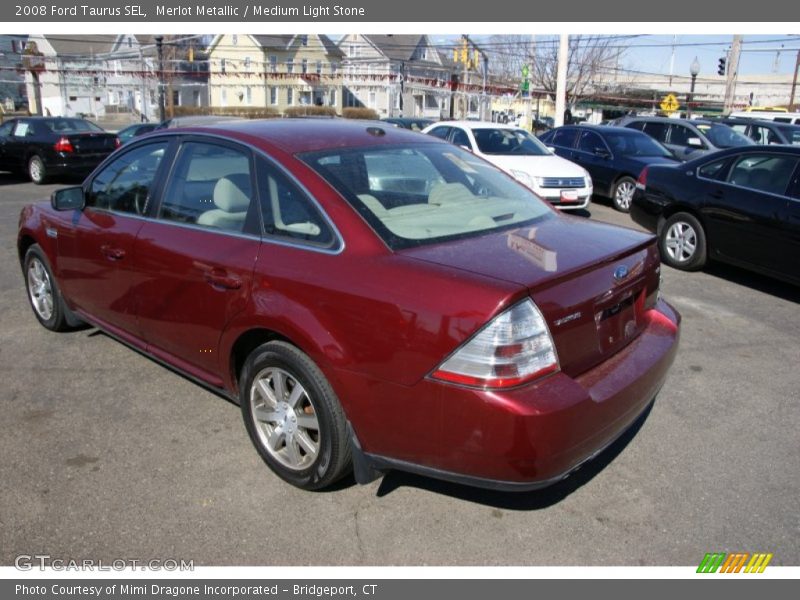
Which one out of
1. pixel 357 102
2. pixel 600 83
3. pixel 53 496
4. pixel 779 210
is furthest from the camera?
pixel 357 102

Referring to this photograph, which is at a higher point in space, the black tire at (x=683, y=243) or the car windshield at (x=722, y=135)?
the car windshield at (x=722, y=135)

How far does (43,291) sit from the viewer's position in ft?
17.0

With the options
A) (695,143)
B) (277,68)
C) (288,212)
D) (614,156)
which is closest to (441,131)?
(614,156)

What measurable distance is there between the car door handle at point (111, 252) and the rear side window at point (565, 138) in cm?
1114

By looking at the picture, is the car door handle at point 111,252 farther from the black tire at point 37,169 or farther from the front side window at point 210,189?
the black tire at point 37,169

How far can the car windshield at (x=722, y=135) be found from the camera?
14.4 metres

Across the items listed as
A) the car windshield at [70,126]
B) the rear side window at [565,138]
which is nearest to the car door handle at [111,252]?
the rear side window at [565,138]

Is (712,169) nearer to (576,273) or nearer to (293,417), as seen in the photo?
(576,273)

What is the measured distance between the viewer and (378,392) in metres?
2.63

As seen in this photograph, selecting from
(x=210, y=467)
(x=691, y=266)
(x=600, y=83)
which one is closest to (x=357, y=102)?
(x=600, y=83)

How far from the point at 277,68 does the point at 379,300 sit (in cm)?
5954

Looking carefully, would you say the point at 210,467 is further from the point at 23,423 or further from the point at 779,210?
the point at 779,210

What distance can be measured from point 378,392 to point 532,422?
2.05 ft

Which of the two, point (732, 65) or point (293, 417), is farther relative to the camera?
point (732, 65)
